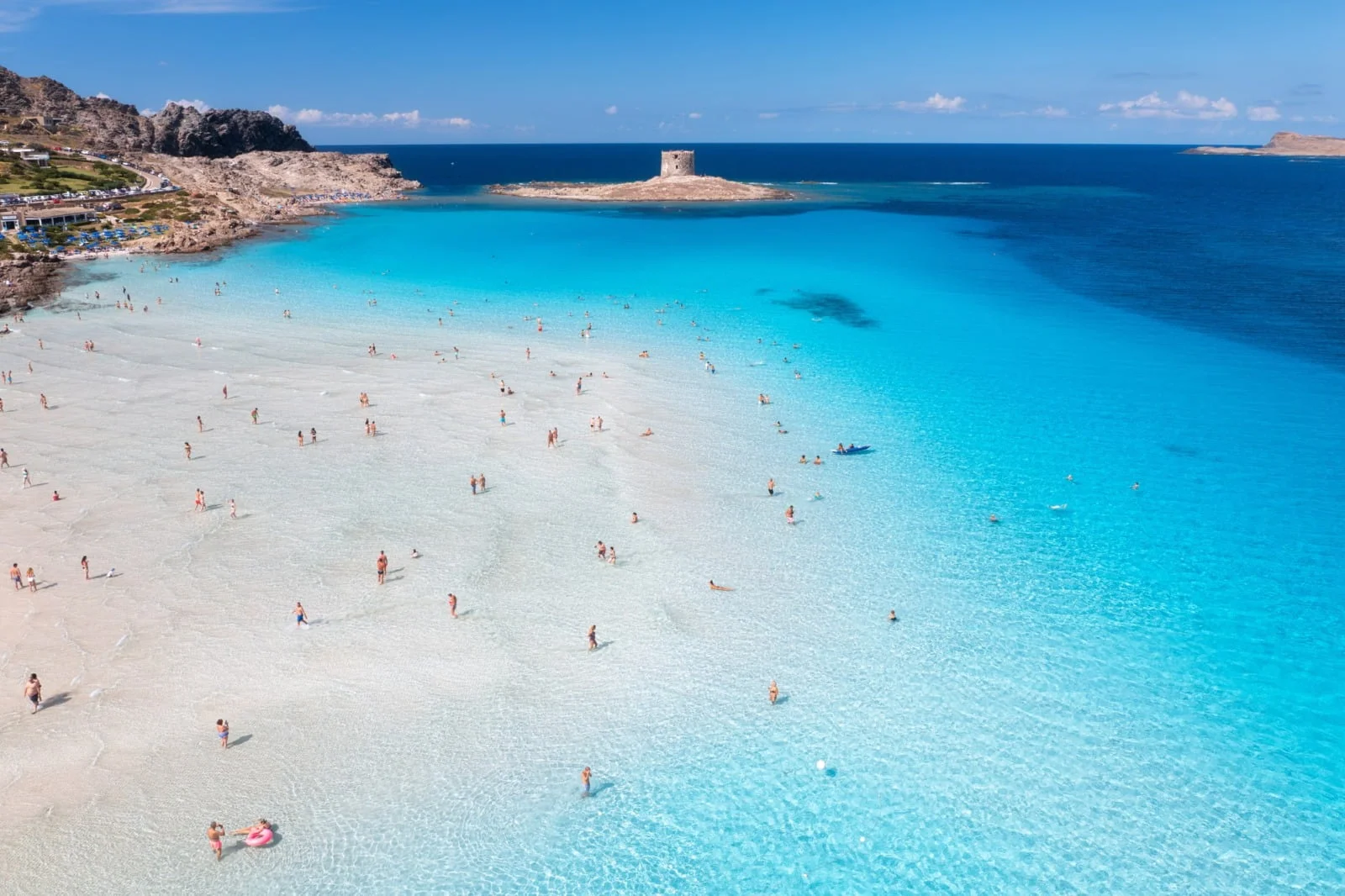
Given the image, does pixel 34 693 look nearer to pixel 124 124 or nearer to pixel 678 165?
pixel 678 165

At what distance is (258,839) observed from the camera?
16672 millimetres

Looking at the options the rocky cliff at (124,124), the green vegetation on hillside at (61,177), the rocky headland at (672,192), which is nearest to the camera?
the green vegetation on hillside at (61,177)

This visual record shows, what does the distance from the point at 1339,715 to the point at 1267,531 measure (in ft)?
34.5

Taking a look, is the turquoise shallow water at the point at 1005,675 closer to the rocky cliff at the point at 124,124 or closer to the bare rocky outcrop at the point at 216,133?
the rocky cliff at the point at 124,124

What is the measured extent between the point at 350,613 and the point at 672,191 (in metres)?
129

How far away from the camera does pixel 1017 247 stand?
93.0m

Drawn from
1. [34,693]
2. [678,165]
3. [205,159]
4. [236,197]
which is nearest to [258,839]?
[34,693]

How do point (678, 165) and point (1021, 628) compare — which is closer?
point (1021, 628)

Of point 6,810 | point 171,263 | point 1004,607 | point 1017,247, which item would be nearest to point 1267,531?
point 1004,607

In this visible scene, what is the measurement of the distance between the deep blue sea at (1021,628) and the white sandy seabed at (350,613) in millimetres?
1007

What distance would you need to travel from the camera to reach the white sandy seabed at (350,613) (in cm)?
1769

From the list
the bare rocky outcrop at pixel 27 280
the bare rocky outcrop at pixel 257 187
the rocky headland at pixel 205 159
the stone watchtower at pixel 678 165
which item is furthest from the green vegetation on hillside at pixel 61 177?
the stone watchtower at pixel 678 165

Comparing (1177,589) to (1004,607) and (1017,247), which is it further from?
(1017,247)

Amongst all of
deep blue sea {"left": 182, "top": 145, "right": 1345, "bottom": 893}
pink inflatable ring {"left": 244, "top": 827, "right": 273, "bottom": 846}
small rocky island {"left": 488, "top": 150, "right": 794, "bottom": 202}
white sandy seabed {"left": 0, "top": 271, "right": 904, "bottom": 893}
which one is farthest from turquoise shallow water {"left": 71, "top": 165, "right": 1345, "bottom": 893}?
small rocky island {"left": 488, "top": 150, "right": 794, "bottom": 202}
